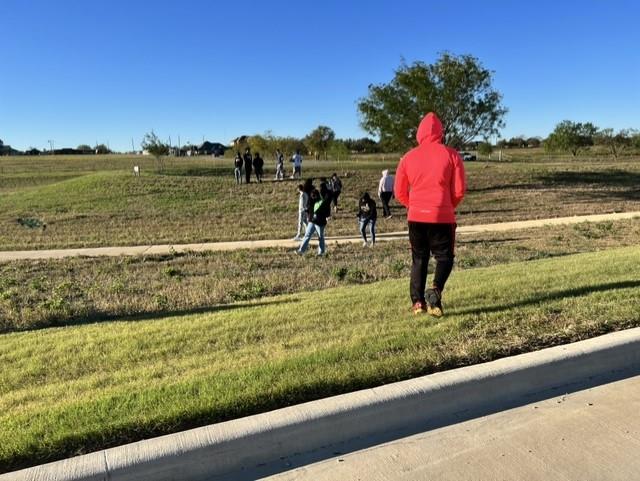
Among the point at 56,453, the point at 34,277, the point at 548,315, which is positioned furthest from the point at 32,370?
the point at 34,277

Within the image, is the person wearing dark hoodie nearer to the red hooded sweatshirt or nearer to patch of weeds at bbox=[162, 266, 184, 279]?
patch of weeds at bbox=[162, 266, 184, 279]

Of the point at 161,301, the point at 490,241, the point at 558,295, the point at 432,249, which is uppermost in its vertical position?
the point at 432,249

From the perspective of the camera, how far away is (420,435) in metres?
3.36

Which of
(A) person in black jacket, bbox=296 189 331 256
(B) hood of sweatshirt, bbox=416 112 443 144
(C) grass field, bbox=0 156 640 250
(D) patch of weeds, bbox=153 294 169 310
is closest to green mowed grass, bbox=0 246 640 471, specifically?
(D) patch of weeds, bbox=153 294 169 310

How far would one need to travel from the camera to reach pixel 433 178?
5027mm

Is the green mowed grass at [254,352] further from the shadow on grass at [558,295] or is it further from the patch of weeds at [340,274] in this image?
the patch of weeds at [340,274]

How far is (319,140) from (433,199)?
71.5m

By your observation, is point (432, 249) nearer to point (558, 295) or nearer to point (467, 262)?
point (558, 295)

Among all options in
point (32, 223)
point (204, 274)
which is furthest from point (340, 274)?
point (32, 223)

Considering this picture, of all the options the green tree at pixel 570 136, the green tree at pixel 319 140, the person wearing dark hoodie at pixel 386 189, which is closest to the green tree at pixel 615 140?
the green tree at pixel 570 136

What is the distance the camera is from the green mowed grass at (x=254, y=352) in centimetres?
336

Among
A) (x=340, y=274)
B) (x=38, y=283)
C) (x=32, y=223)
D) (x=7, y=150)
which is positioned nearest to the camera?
(x=340, y=274)

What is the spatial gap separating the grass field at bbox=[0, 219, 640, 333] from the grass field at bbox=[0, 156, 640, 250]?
11.9ft

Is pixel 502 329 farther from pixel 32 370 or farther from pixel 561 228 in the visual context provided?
pixel 561 228
